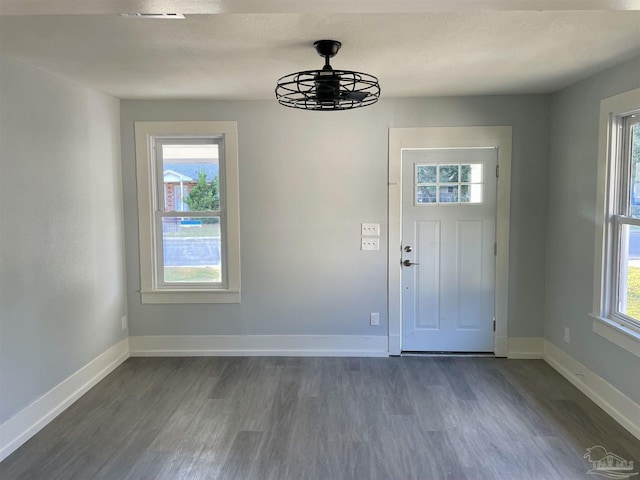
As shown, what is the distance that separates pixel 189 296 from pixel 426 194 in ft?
7.90

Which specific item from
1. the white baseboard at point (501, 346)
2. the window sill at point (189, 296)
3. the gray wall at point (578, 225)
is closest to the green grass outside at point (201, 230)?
the window sill at point (189, 296)

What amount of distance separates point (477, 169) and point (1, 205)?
361 centimetres

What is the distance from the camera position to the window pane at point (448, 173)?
3920 mm

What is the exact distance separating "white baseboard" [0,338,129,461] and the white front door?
2.65 meters

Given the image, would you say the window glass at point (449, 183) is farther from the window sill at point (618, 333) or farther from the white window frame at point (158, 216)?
the white window frame at point (158, 216)

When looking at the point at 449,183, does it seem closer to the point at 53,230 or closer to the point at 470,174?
the point at 470,174

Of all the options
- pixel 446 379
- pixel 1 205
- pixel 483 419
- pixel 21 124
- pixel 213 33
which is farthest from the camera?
pixel 446 379

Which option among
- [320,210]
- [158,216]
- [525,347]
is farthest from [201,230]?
[525,347]

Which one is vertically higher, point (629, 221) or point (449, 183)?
point (449, 183)

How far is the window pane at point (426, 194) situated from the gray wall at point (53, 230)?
109 inches

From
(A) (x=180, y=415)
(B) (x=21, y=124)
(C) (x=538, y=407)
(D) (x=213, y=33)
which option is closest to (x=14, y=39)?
(B) (x=21, y=124)

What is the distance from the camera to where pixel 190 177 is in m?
4.05

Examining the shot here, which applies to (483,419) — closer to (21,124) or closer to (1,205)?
(1,205)

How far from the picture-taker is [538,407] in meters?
3.03
